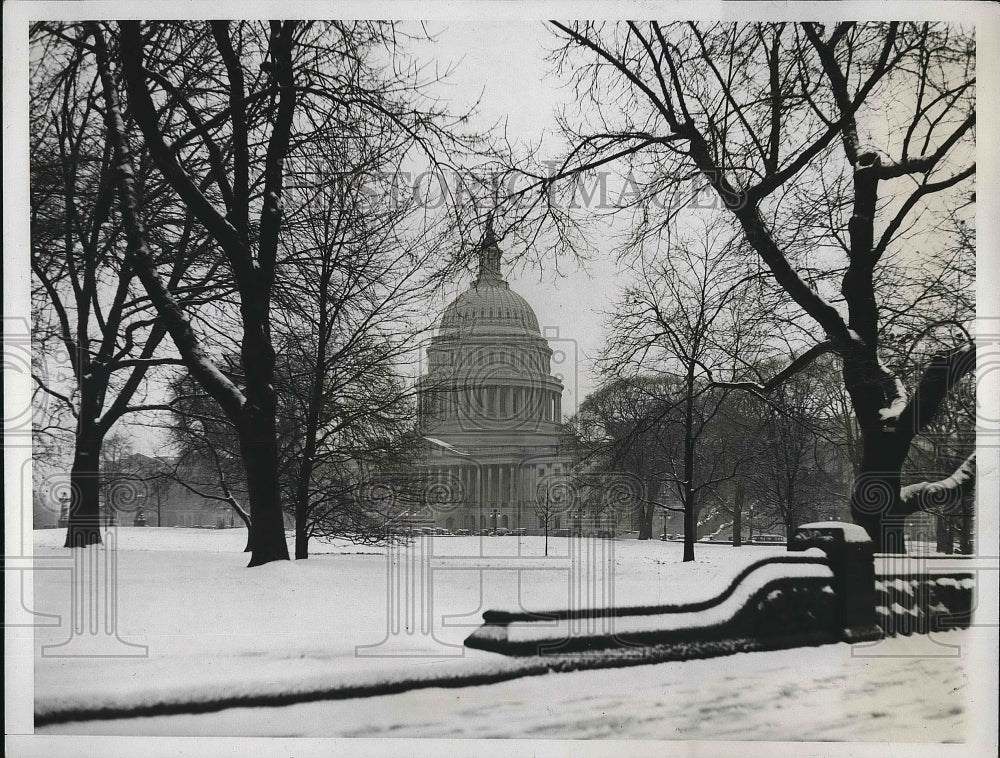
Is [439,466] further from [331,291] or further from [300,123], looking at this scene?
[300,123]

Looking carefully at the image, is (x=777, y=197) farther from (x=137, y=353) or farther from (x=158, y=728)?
(x=158, y=728)

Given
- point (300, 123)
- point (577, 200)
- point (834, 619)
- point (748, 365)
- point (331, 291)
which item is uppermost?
point (300, 123)

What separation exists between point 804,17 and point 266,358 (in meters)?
5.75

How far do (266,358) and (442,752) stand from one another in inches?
150

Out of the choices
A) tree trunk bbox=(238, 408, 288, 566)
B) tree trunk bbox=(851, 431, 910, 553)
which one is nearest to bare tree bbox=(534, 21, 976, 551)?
tree trunk bbox=(851, 431, 910, 553)

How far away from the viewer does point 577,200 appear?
6.79m

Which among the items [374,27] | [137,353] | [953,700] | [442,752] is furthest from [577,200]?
[953,700]

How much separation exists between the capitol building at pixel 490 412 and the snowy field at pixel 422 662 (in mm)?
339

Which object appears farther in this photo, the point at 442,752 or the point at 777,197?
the point at 777,197

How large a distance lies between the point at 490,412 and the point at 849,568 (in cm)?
344

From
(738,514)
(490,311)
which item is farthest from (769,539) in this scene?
(490,311)

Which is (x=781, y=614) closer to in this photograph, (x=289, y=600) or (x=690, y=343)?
(x=690, y=343)

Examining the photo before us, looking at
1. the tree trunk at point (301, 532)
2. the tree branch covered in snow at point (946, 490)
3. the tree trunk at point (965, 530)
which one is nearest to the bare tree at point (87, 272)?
the tree trunk at point (301, 532)

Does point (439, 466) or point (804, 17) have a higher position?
point (804, 17)
